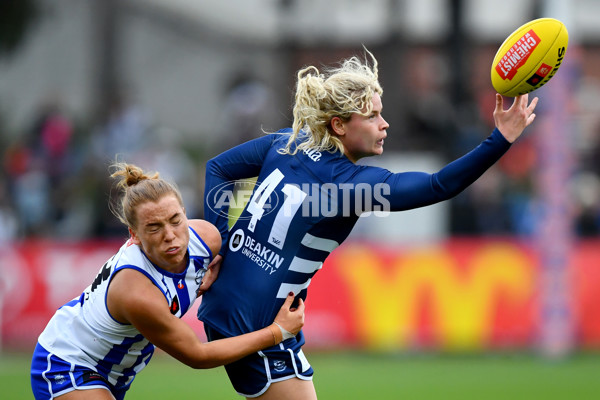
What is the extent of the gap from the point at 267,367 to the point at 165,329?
0.62 m

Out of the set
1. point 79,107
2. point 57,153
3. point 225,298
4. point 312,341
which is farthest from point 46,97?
point 225,298

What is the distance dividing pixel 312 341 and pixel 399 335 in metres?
1.03

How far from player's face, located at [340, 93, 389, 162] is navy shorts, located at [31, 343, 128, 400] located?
163cm

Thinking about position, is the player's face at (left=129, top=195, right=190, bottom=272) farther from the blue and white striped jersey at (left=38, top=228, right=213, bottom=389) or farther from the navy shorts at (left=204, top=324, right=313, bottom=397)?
the navy shorts at (left=204, top=324, right=313, bottom=397)

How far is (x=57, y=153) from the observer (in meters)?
11.8

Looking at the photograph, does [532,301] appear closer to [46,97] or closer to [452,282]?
[452,282]

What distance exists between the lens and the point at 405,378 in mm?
8938

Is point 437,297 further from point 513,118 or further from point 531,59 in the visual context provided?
point 513,118

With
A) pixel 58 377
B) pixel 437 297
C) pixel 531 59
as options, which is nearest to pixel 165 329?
pixel 58 377

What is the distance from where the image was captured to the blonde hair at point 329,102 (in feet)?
13.9

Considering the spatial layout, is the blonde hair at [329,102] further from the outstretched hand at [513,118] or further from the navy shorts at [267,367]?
the navy shorts at [267,367]

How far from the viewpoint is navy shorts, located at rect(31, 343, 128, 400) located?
4.19 meters

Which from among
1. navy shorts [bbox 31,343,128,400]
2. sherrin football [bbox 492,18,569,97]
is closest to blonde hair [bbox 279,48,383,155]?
sherrin football [bbox 492,18,569,97]

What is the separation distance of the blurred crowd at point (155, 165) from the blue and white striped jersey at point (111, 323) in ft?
22.8
